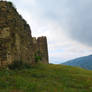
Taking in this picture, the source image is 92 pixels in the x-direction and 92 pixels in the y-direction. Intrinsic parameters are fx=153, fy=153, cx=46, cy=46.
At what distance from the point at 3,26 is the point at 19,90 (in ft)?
37.8

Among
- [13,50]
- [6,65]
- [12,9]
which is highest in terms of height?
[12,9]

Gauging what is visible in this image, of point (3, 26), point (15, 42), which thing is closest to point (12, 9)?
point (3, 26)

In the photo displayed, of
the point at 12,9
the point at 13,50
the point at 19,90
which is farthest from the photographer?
the point at 12,9

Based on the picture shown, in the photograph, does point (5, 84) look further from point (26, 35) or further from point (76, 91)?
point (26, 35)

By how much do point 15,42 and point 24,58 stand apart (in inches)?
146

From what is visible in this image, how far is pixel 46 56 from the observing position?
154 feet

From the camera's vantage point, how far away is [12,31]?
20938 millimetres

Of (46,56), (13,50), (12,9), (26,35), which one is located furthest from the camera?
(46,56)

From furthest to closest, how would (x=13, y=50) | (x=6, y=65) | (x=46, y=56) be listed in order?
(x=46, y=56) < (x=13, y=50) < (x=6, y=65)

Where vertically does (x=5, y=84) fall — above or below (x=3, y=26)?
below

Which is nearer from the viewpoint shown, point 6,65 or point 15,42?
point 6,65

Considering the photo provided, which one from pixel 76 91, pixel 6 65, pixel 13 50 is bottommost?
pixel 76 91

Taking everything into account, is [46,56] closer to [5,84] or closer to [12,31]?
[12,31]

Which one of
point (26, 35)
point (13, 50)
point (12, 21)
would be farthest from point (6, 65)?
point (26, 35)
